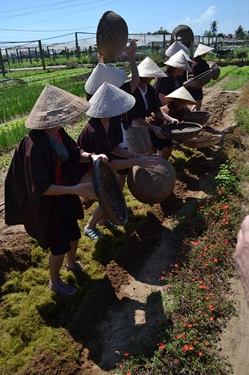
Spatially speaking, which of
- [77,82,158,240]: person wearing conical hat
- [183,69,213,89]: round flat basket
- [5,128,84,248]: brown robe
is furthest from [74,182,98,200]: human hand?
[183,69,213,89]: round flat basket

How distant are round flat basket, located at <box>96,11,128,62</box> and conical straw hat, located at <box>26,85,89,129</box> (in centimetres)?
184

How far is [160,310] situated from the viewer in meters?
2.94

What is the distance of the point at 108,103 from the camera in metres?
3.31

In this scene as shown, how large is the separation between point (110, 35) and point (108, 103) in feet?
4.90

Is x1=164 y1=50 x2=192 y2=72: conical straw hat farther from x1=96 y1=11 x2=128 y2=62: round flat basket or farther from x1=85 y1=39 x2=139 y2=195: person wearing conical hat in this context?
x1=85 y1=39 x2=139 y2=195: person wearing conical hat

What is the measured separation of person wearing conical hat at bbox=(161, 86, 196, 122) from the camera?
4805 millimetres

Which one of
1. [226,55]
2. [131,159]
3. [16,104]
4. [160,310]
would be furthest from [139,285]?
[226,55]

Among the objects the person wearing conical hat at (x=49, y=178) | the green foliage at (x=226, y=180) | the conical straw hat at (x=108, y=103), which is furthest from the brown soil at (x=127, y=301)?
the conical straw hat at (x=108, y=103)

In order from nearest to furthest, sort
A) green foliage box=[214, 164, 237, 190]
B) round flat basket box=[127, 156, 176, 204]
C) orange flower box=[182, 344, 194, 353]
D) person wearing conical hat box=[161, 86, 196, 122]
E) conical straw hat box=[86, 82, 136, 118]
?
orange flower box=[182, 344, 194, 353] → conical straw hat box=[86, 82, 136, 118] → round flat basket box=[127, 156, 176, 204] → green foliage box=[214, 164, 237, 190] → person wearing conical hat box=[161, 86, 196, 122]

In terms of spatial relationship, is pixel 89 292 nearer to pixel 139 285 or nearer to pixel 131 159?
pixel 139 285

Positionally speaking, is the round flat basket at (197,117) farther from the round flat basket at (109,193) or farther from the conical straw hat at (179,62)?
the round flat basket at (109,193)

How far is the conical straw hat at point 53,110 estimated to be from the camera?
101 inches

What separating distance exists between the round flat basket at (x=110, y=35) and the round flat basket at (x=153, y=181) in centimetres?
164

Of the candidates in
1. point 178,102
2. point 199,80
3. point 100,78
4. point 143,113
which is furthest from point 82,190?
point 199,80
